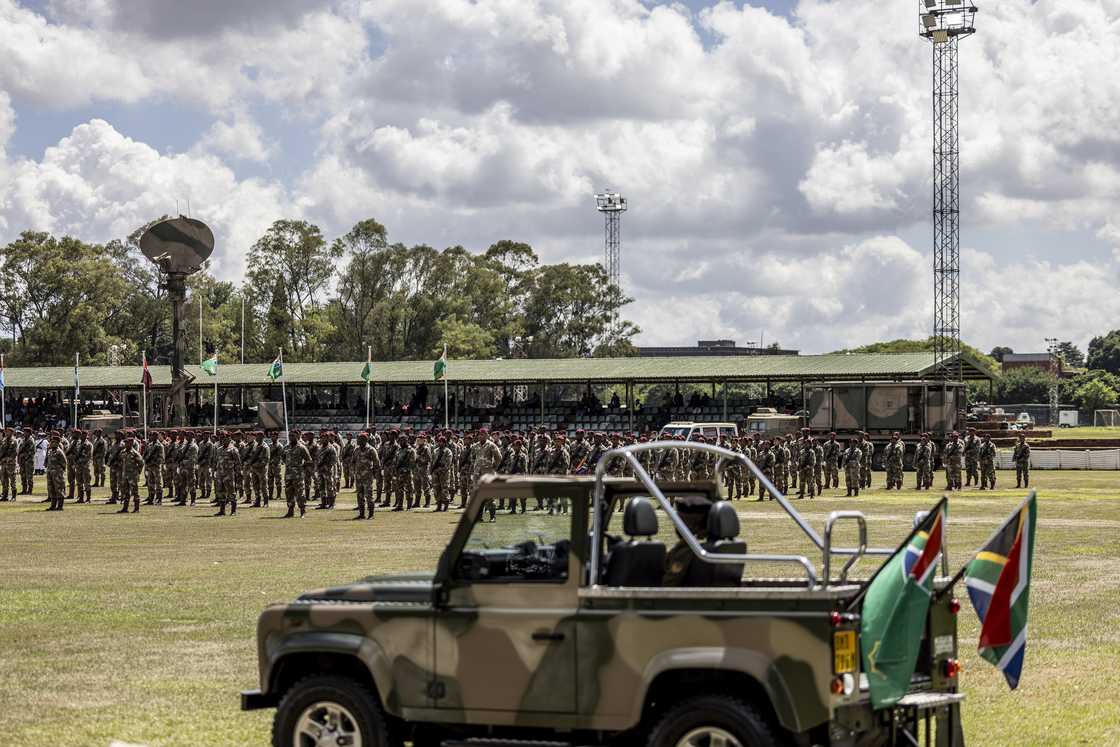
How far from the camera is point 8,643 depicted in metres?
13.6

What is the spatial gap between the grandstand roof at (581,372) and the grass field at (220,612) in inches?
1088

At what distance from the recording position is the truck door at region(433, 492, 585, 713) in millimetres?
7488

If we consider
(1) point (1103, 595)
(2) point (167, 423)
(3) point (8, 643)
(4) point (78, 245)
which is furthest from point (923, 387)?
(4) point (78, 245)

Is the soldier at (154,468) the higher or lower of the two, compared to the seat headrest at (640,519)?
lower

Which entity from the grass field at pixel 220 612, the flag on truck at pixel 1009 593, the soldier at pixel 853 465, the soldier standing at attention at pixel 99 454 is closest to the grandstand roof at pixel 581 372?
the soldier at pixel 853 465

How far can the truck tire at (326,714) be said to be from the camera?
786 cm

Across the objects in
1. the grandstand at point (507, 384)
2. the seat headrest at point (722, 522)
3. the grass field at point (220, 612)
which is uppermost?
the grandstand at point (507, 384)

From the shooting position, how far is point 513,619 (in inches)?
299

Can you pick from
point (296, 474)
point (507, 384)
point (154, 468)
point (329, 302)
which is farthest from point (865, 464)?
point (329, 302)

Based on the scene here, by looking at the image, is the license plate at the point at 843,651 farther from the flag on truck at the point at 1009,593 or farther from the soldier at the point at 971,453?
the soldier at the point at 971,453

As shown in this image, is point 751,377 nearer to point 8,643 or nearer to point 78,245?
point 8,643

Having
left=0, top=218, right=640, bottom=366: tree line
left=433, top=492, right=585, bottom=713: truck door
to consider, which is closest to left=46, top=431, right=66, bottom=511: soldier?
left=433, top=492, right=585, bottom=713: truck door

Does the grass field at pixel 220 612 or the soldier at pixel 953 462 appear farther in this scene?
the soldier at pixel 953 462

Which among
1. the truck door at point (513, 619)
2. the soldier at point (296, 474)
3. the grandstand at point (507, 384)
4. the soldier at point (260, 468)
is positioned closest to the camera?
the truck door at point (513, 619)
